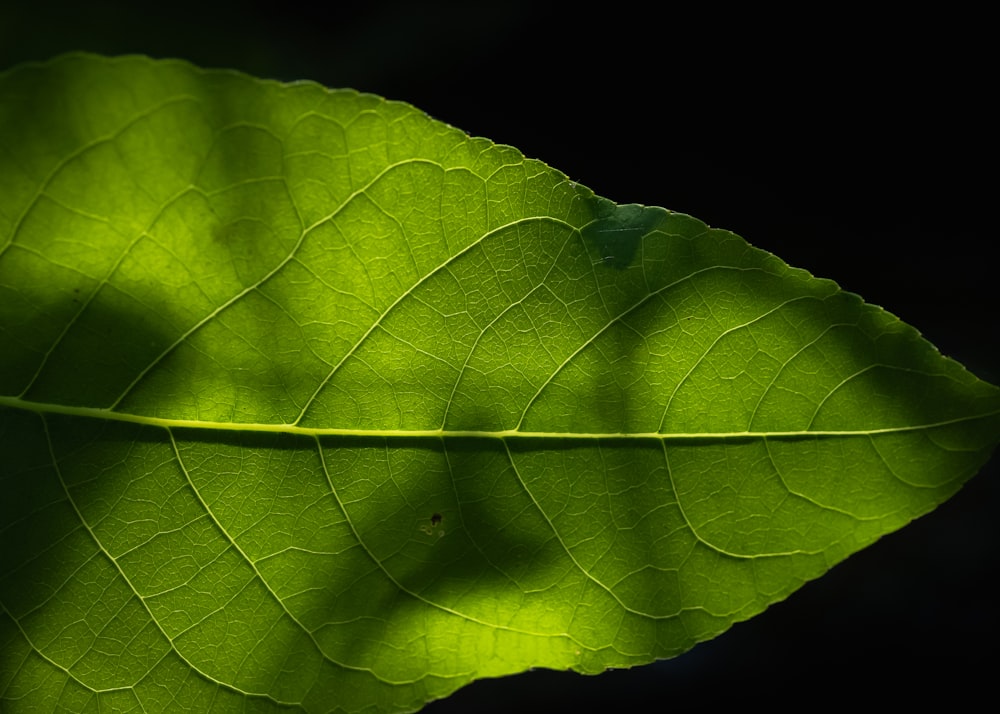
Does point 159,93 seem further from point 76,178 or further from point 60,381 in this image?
point 60,381

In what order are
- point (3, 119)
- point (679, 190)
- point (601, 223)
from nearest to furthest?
point (3, 119) → point (601, 223) → point (679, 190)

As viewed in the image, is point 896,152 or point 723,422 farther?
point 896,152

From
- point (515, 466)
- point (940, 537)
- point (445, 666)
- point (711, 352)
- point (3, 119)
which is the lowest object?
point (940, 537)

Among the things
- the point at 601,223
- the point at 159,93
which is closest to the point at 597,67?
the point at 601,223

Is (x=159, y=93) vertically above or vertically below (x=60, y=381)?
above

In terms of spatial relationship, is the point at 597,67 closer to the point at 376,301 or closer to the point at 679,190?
the point at 679,190

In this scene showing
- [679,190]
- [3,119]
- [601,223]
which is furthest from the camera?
→ [679,190]
